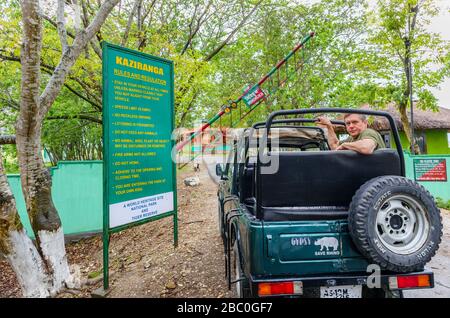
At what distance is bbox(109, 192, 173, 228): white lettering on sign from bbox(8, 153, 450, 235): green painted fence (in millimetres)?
3097

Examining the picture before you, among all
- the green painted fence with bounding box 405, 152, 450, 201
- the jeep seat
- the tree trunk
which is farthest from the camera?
the green painted fence with bounding box 405, 152, 450, 201

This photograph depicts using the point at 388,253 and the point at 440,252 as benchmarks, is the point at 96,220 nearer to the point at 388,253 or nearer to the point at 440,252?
the point at 388,253

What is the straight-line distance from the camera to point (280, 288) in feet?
8.21

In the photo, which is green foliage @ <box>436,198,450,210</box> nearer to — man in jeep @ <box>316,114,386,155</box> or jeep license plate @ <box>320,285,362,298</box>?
man in jeep @ <box>316,114,386,155</box>

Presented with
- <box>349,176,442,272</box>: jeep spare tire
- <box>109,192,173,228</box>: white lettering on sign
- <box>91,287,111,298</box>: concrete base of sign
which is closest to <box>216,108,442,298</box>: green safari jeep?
<box>349,176,442,272</box>: jeep spare tire

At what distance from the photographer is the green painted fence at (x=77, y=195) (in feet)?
23.1

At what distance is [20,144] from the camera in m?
4.18

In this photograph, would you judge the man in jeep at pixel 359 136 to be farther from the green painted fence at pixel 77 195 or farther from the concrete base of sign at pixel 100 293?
the green painted fence at pixel 77 195

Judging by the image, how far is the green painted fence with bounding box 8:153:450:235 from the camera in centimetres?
701

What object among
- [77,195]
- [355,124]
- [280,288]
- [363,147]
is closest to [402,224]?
[363,147]

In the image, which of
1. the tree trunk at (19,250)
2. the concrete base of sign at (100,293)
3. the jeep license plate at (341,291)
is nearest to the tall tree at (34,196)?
the tree trunk at (19,250)

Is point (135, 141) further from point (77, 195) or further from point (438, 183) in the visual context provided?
point (438, 183)

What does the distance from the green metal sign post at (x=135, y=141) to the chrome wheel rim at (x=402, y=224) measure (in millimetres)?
3307

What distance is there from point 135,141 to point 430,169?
29.3 ft
